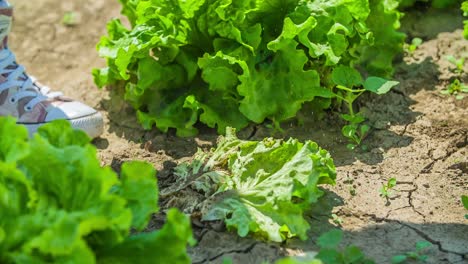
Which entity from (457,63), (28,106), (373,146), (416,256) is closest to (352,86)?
(373,146)

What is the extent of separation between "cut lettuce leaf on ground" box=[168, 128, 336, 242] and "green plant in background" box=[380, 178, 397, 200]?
0.28 m

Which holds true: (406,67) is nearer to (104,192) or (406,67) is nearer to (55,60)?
(55,60)

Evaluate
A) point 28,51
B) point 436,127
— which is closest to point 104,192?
point 436,127

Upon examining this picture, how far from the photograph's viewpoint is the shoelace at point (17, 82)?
337 cm

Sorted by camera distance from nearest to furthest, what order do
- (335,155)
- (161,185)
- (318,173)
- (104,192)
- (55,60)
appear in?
1. (104,192)
2. (318,173)
3. (161,185)
4. (335,155)
5. (55,60)

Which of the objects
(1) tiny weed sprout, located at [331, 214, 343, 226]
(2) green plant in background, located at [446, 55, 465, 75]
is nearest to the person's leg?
(1) tiny weed sprout, located at [331, 214, 343, 226]

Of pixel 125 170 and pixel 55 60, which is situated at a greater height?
pixel 125 170

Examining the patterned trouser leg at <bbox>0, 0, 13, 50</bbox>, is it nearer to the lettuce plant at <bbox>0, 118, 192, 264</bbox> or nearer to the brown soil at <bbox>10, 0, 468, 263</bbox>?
the brown soil at <bbox>10, 0, 468, 263</bbox>

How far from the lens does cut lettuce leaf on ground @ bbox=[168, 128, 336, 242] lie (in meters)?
2.54

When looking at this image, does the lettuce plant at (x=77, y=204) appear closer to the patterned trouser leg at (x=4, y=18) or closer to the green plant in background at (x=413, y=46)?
the patterned trouser leg at (x=4, y=18)

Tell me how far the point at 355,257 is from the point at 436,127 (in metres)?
1.14

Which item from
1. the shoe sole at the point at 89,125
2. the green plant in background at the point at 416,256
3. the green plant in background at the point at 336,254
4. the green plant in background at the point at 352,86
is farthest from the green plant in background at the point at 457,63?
the shoe sole at the point at 89,125

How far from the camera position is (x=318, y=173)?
2.64 meters

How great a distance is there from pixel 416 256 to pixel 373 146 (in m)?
0.82
